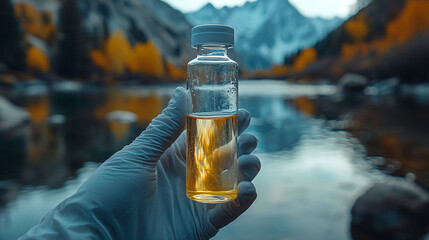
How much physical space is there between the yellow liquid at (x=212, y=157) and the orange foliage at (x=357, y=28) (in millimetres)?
53288

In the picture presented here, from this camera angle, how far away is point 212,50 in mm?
1977

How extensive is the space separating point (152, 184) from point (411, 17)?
4235 centimetres

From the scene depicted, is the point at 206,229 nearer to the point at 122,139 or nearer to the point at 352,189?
the point at 352,189

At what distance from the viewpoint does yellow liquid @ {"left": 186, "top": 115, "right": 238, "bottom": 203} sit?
1.96m

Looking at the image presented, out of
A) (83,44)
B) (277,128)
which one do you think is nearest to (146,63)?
(83,44)

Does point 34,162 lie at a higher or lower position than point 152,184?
lower

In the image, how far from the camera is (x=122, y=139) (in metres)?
11.6

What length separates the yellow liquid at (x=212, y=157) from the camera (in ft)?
6.43

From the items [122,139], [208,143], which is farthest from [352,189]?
[122,139]

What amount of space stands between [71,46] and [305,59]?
39612 mm

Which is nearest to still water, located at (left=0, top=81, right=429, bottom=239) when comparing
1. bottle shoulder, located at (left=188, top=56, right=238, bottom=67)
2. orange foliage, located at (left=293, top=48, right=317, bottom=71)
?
bottle shoulder, located at (left=188, top=56, right=238, bottom=67)

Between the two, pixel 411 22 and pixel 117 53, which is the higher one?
pixel 411 22

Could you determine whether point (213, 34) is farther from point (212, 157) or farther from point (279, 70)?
point (279, 70)

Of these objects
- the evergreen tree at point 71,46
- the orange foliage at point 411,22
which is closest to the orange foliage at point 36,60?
the evergreen tree at point 71,46
